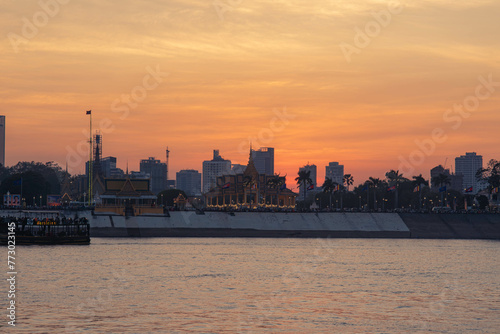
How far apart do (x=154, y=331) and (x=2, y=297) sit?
1741 cm

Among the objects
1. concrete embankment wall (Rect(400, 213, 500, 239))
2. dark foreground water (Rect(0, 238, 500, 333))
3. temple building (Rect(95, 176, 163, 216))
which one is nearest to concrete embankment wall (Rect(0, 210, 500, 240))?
concrete embankment wall (Rect(400, 213, 500, 239))

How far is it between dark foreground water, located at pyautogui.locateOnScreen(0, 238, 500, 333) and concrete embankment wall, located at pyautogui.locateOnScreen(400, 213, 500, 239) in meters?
71.4

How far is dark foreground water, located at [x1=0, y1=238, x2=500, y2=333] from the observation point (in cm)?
4941

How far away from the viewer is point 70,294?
202 feet

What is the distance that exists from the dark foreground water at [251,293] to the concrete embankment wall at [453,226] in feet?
234

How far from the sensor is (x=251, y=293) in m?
64.5

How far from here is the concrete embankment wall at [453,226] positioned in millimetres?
176750

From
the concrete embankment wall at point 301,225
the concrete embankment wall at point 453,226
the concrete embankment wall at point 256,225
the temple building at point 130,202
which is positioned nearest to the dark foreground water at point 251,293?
the concrete embankment wall at point 256,225

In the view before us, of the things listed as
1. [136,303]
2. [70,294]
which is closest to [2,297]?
[70,294]

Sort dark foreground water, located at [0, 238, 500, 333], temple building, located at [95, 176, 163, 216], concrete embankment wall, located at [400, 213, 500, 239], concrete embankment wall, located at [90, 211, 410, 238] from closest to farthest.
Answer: dark foreground water, located at [0, 238, 500, 333]
concrete embankment wall, located at [90, 211, 410, 238]
concrete embankment wall, located at [400, 213, 500, 239]
temple building, located at [95, 176, 163, 216]

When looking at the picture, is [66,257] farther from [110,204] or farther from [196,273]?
[110,204]

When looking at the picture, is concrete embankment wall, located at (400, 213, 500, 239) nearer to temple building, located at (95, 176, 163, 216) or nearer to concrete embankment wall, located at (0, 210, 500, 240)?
concrete embankment wall, located at (0, 210, 500, 240)

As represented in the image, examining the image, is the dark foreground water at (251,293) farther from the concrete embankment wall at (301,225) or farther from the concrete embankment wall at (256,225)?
the concrete embankment wall at (301,225)

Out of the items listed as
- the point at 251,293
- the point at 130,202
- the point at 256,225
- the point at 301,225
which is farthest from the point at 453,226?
the point at 251,293
